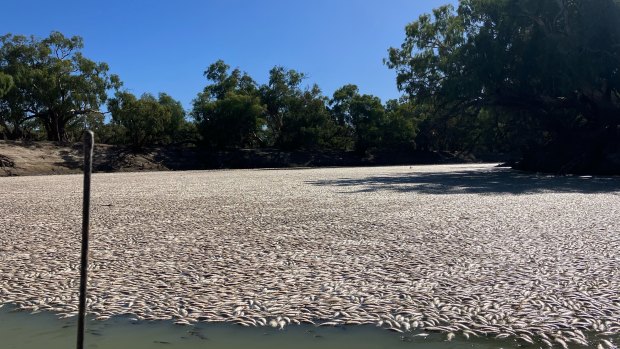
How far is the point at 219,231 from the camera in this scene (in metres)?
9.29

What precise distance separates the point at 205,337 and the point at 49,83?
47.8 m

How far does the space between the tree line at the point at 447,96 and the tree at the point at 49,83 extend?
106 millimetres

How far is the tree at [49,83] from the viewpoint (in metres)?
45.2

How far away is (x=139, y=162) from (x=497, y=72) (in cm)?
3418

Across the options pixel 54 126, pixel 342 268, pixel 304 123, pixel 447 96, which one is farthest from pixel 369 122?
pixel 342 268

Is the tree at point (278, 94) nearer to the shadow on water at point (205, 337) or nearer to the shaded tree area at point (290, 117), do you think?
the shaded tree area at point (290, 117)

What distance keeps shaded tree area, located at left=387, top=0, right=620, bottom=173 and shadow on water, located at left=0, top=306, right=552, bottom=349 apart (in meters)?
27.8

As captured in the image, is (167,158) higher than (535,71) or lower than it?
lower

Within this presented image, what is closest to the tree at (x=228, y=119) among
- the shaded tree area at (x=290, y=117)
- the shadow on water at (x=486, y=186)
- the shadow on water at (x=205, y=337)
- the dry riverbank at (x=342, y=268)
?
the shaded tree area at (x=290, y=117)

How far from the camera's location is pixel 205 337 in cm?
398

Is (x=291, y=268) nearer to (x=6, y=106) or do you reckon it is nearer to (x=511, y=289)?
(x=511, y=289)

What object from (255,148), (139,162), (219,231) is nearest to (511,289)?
(219,231)

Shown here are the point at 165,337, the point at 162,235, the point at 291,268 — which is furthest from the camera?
the point at 162,235

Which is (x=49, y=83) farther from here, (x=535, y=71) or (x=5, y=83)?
(x=535, y=71)
